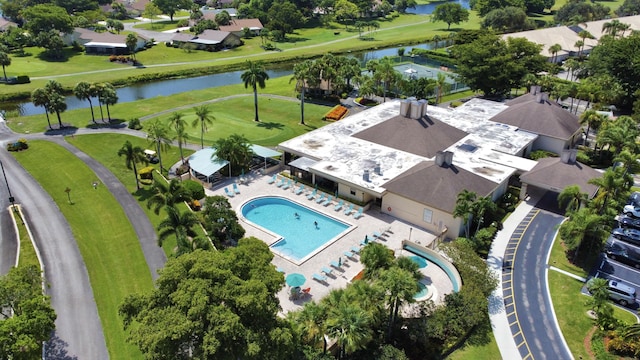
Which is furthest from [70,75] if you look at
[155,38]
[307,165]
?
[307,165]

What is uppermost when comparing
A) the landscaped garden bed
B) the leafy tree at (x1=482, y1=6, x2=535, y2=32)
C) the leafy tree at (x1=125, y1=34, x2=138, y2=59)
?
the leafy tree at (x1=482, y1=6, x2=535, y2=32)

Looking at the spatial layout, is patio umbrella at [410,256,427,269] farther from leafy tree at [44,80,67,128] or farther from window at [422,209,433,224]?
leafy tree at [44,80,67,128]

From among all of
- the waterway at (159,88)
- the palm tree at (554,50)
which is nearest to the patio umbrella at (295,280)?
the waterway at (159,88)

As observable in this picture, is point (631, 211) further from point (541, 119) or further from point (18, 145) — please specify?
point (18, 145)

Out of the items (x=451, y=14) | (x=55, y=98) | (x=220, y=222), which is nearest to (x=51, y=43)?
(x=55, y=98)

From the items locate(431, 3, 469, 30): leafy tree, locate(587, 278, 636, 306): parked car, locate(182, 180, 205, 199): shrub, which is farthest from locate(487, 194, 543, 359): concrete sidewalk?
locate(431, 3, 469, 30): leafy tree
